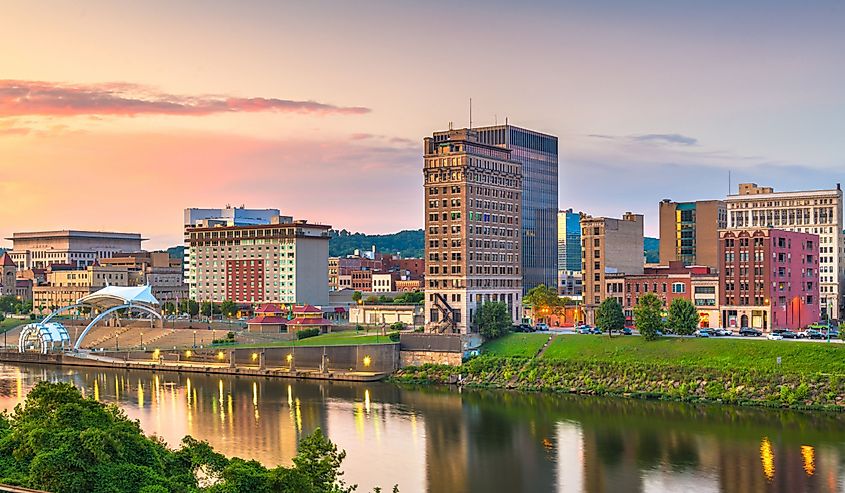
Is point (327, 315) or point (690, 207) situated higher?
point (690, 207)

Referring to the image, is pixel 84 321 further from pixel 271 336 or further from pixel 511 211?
pixel 511 211

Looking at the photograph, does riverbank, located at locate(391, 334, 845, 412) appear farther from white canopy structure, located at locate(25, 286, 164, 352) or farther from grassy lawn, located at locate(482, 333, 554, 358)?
white canopy structure, located at locate(25, 286, 164, 352)

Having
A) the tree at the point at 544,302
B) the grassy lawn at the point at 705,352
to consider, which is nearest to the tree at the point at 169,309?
the tree at the point at 544,302

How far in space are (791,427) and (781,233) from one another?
164 ft

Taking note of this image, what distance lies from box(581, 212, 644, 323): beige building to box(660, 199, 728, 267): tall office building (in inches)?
1165

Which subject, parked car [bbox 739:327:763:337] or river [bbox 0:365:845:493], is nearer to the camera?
river [bbox 0:365:845:493]

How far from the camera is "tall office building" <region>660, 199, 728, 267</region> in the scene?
172375 millimetres

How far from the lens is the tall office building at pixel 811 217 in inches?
6393

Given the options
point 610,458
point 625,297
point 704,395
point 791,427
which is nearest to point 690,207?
point 625,297

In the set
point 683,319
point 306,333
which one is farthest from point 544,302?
point 683,319

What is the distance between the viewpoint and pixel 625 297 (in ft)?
443

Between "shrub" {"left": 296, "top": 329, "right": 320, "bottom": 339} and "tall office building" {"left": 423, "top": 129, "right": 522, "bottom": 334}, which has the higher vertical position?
"tall office building" {"left": 423, "top": 129, "right": 522, "bottom": 334}

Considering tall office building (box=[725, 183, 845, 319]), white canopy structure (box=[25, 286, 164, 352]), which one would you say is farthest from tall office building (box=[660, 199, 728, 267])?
white canopy structure (box=[25, 286, 164, 352])

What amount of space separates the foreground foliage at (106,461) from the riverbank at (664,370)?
54.9 metres
